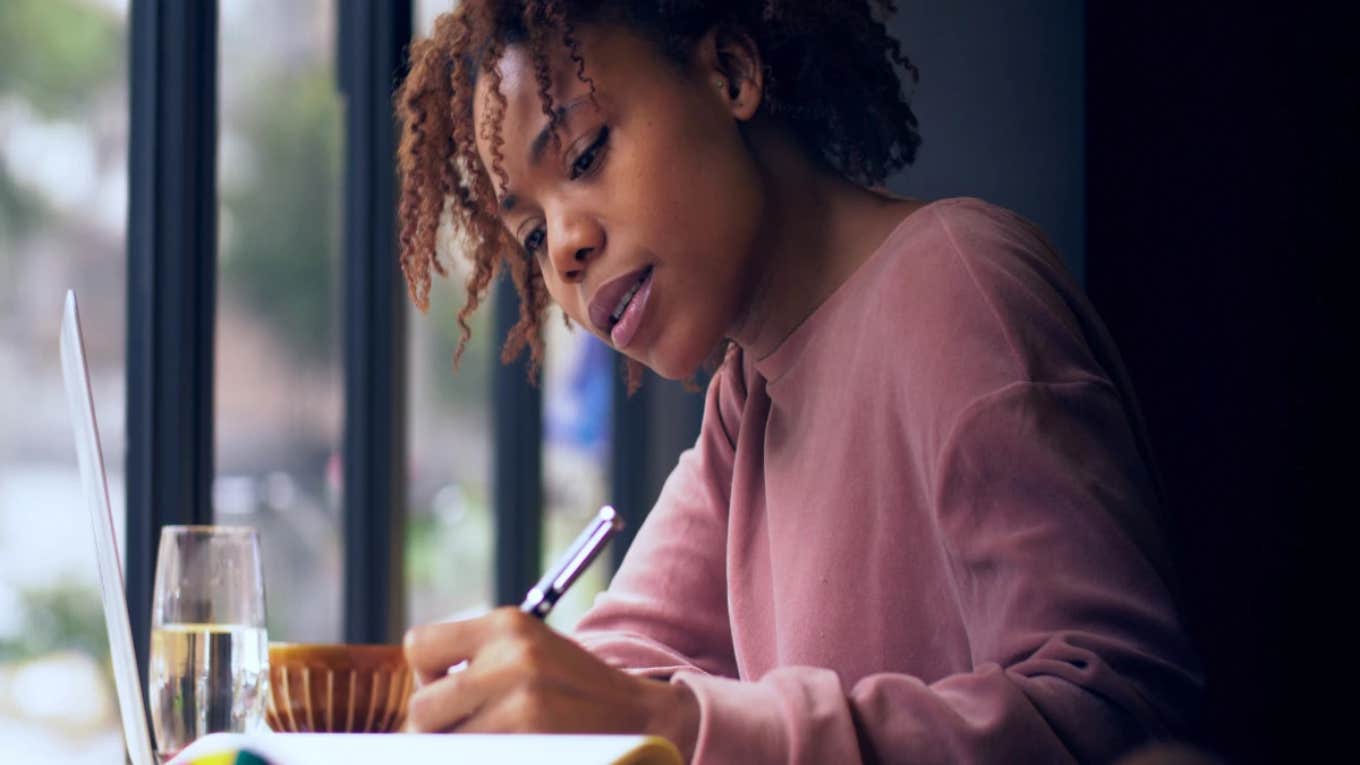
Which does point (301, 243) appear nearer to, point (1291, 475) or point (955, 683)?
point (1291, 475)

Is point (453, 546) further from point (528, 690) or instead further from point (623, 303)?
point (528, 690)

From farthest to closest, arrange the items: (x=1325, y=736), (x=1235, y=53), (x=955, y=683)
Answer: (x=1235, y=53) → (x=1325, y=736) → (x=955, y=683)

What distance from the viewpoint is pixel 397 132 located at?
2.50 metres

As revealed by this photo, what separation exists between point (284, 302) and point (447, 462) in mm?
633

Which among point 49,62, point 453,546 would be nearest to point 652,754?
point 49,62

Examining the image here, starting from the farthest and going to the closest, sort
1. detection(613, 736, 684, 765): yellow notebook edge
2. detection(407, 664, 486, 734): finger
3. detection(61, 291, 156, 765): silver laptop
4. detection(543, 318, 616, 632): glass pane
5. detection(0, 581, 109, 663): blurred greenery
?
detection(543, 318, 616, 632): glass pane → detection(0, 581, 109, 663): blurred greenery → detection(61, 291, 156, 765): silver laptop → detection(407, 664, 486, 734): finger → detection(613, 736, 684, 765): yellow notebook edge

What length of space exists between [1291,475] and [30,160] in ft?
5.22

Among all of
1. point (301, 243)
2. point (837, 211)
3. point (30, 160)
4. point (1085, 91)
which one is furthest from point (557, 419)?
point (837, 211)

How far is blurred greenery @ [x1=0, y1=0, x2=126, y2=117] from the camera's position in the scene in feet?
5.54

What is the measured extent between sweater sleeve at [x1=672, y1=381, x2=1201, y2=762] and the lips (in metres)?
0.32

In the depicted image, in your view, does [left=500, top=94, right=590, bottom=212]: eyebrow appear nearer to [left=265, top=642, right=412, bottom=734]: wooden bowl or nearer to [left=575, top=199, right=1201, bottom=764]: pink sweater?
[left=575, top=199, right=1201, bottom=764]: pink sweater

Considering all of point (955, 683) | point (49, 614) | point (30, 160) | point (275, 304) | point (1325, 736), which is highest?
point (30, 160)

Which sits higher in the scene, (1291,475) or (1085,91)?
(1085,91)

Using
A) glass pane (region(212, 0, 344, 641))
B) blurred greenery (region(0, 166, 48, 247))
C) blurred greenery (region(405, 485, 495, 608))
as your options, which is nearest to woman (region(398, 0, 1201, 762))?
blurred greenery (region(0, 166, 48, 247))
